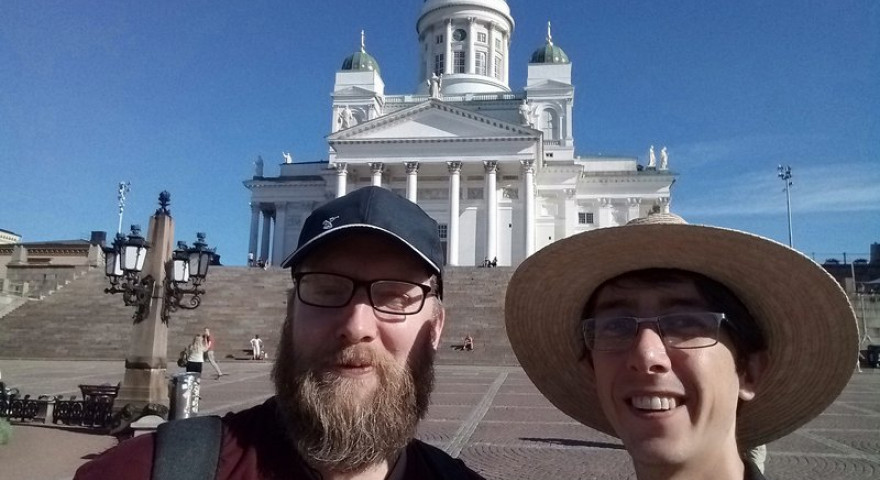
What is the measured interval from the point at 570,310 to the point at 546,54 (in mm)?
59354

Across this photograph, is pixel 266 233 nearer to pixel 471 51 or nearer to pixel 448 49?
pixel 448 49

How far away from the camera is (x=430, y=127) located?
1785 inches

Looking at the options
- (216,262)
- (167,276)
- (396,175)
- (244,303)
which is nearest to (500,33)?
(396,175)

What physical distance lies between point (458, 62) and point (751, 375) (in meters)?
61.7

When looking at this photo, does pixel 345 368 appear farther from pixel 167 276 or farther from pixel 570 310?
pixel 167 276

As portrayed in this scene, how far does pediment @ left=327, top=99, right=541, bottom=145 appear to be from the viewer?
44250mm

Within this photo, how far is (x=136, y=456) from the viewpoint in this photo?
151 centimetres

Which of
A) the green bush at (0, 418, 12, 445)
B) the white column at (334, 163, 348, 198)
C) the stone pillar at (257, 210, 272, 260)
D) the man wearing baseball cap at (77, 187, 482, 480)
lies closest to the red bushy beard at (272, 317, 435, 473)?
the man wearing baseball cap at (77, 187, 482, 480)

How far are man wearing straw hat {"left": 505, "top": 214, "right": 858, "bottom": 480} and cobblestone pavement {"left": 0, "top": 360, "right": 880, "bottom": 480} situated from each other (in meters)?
5.61

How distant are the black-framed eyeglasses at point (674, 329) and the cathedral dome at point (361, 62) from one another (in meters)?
60.5

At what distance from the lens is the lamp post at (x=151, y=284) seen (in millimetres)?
10242

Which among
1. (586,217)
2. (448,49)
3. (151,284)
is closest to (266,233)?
(448,49)

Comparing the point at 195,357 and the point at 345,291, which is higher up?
the point at 345,291

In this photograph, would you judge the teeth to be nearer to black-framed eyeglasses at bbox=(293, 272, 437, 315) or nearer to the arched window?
black-framed eyeglasses at bbox=(293, 272, 437, 315)
